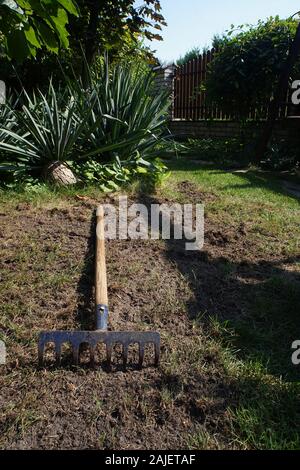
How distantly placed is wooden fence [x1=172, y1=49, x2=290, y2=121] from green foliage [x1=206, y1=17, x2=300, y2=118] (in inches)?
85.6

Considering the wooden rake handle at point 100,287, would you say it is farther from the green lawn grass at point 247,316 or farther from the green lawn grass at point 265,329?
the green lawn grass at point 265,329

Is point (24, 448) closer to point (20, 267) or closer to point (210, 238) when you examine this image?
point (20, 267)

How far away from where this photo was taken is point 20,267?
267cm

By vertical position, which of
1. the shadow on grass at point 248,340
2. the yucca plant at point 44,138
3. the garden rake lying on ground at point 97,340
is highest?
the yucca plant at point 44,138

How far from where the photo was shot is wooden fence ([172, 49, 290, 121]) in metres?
10.5

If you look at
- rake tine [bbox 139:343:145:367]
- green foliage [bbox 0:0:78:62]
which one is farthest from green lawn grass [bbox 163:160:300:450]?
green foliage [bbox 0:0:78:62]

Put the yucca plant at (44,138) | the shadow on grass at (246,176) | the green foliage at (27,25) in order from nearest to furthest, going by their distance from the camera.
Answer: the green foliage at (27,25) < the yucca plant at (44,138) < the shadow on grass at (246,176)

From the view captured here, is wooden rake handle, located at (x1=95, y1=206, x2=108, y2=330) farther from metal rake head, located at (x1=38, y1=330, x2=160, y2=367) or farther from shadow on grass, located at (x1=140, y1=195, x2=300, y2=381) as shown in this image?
shadow on grass, located at (x1=140, y1=195, x2=300, y2=381)

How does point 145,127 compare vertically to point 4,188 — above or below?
above

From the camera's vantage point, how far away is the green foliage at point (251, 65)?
22.9 ft

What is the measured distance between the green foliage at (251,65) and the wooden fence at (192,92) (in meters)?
2.17

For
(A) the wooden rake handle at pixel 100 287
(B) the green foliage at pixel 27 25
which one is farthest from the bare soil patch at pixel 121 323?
(B) the green foliage at pixel 27 25

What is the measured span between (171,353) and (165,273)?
878 millimetres
